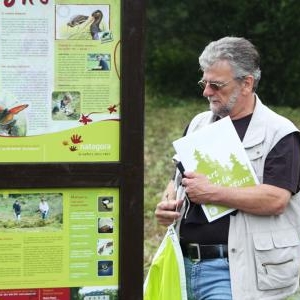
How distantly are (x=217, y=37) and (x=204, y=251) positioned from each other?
1571 cm

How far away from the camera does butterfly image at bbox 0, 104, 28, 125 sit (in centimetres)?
329

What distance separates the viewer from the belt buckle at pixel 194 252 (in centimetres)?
379

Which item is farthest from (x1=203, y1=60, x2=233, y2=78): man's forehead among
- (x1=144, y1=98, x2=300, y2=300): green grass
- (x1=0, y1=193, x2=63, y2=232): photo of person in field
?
(x1=144, y1=98, x2=300, y2=300): green grass

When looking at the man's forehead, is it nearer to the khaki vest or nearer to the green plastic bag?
the khaki vest

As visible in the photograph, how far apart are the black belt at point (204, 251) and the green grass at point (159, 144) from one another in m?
1.97

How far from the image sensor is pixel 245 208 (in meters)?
3.62

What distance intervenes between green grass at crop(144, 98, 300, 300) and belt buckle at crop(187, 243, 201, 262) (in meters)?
1.96

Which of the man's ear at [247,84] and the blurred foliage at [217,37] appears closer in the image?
the man's ear at [247,84]

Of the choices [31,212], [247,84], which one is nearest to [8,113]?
[31,212]

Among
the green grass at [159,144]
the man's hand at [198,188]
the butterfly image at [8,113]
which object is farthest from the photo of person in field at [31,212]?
the green grass at [159,144]

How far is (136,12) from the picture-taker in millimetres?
3283

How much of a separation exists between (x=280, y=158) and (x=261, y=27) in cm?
1445

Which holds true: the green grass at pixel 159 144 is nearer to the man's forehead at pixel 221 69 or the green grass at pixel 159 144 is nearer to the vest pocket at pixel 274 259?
the vest pocket at pixel 274 259

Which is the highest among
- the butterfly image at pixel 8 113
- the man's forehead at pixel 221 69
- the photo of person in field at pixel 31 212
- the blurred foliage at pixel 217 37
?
the blurred foliage at pixel 217 37
